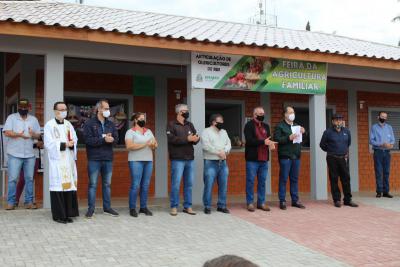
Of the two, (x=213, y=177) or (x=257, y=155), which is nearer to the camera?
(x=213, y=177)

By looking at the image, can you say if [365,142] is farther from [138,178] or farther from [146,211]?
[138,178]

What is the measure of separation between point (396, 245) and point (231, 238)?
7.48ft

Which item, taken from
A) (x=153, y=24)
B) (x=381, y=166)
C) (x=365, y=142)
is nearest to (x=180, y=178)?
(x=153, y=24)

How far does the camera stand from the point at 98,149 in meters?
7.61

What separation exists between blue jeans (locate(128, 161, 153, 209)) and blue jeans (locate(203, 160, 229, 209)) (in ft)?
3.37

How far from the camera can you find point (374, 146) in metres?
11.1

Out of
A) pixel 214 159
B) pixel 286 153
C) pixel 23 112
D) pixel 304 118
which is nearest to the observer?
pixel 23 112

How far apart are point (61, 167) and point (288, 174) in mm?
4207

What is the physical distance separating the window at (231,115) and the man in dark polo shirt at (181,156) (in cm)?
364

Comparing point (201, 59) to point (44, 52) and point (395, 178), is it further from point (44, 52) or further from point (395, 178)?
point (395, 178)

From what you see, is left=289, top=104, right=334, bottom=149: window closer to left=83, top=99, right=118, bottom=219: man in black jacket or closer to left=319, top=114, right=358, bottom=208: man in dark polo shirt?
left=319, top=114, right=358, bottom=208: man in dark polo shirt

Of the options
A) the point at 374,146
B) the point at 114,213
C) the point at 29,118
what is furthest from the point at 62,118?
the point at 374,146

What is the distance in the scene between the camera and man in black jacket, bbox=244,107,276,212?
8.68m

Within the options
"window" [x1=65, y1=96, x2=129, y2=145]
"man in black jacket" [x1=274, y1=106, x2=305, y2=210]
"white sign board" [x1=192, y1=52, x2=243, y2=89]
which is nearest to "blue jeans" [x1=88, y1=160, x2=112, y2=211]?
"white sign board" [x1=192, y1=52, x2=243, y2=89]
